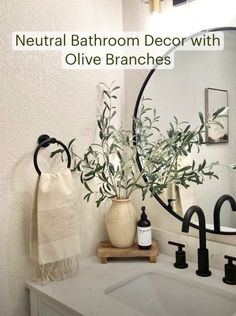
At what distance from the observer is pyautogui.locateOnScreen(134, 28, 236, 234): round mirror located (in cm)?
103

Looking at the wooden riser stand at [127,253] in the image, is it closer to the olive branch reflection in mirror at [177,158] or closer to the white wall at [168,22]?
the white wall at [168,22]

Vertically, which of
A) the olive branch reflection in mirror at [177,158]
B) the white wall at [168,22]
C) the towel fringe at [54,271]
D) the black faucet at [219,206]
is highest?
the white wall at [168,22]

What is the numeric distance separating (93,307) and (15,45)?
2.87ft

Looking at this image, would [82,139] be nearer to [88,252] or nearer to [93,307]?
[88,252]

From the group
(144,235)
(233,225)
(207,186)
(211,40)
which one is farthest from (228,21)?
(144,235)

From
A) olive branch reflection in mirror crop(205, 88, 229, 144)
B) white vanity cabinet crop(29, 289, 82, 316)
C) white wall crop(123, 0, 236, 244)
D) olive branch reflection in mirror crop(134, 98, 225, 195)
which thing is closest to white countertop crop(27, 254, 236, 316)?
white vanity cabinet crop(29, 289, 82, 316)

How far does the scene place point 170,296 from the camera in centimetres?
104

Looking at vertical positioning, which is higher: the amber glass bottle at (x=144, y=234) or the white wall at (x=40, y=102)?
the white wall at (x=40, y=102)

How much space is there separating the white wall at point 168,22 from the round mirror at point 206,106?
0.13 feet

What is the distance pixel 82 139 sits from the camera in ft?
3.89

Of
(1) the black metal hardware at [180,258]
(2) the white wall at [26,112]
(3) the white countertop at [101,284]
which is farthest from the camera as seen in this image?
(1) the black metal hardware at [180,258]

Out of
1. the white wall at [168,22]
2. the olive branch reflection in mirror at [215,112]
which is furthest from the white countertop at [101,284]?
the olive branch reflection in mirror at [215,112]

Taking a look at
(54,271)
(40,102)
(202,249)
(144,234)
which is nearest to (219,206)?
(202,249)

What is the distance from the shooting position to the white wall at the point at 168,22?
102 centimetres
